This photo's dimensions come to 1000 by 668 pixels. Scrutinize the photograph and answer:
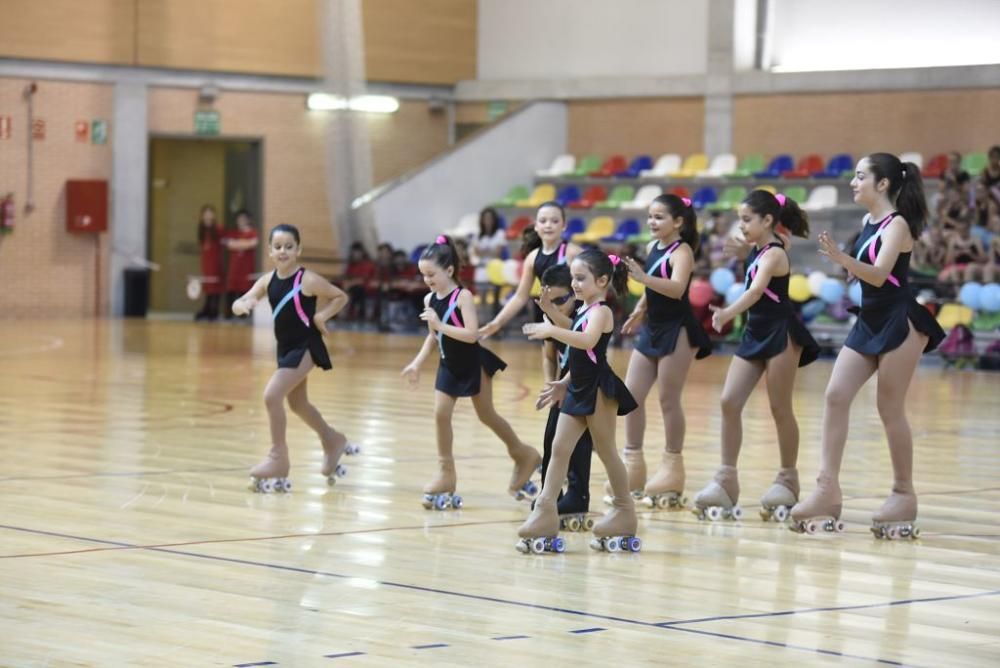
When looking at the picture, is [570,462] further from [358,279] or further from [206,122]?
[206,122]

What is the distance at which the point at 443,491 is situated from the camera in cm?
839

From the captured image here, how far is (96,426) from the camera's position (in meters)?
11.6

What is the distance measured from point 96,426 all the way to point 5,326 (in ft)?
43.6

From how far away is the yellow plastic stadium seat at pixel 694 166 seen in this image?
2591 cm

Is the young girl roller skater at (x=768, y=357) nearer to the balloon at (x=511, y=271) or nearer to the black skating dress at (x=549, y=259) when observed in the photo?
the black skating dress at (x=549, y=259)

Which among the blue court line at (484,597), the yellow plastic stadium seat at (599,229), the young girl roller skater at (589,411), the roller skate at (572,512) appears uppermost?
the yellow plastic stadium seat at (599,229)

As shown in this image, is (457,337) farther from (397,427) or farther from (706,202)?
(706,202)

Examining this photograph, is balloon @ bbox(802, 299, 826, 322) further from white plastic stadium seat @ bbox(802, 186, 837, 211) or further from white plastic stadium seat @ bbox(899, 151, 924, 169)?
white plastic stadium seat @ bbox(899, 151, 924, 169)

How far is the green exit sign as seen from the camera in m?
28.0

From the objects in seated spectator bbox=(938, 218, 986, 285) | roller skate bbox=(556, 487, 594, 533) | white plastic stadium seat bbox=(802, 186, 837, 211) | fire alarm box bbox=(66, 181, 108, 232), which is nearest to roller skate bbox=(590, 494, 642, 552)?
roller skate bbox=(556, 487, 594, 533)

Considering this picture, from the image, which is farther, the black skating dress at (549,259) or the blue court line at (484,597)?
the black skating dress at (549,259)

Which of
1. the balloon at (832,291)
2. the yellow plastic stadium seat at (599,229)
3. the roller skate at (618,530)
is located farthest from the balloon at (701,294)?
the roller skate at (618,530)

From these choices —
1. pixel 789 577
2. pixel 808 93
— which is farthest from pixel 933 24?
pixel 789 577

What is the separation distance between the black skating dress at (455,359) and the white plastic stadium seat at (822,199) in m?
16.0
